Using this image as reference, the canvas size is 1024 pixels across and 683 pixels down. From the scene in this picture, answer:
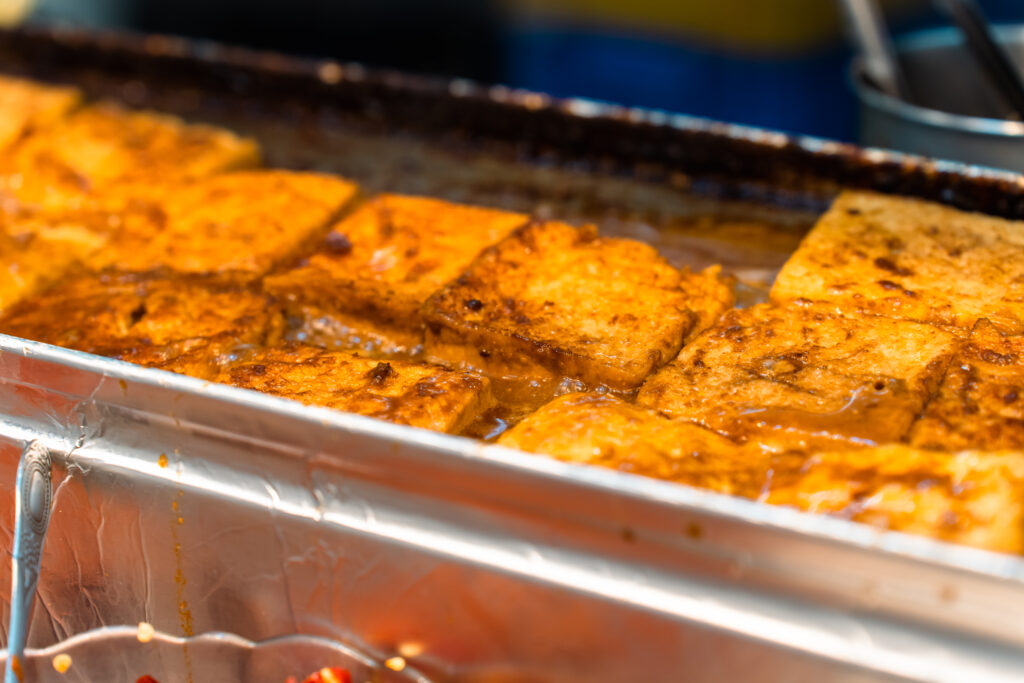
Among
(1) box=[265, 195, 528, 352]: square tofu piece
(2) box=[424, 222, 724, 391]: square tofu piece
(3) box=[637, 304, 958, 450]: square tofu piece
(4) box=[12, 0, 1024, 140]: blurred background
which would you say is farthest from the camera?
(4) box=[12, 0, 1024, 140]: blurred background

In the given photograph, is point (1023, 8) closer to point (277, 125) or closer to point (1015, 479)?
point (277, 125)

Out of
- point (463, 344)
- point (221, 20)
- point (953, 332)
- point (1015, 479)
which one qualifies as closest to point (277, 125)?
point (463, 344)

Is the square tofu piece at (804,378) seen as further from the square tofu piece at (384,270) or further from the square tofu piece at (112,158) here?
the square tofu piece at (112,158)

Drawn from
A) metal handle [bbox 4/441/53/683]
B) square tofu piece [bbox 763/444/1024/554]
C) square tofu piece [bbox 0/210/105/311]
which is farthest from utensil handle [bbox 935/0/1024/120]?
square tofu piece [bbox 0/210/105/311]

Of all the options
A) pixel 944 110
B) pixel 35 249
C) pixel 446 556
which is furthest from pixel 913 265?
pixel 35 249

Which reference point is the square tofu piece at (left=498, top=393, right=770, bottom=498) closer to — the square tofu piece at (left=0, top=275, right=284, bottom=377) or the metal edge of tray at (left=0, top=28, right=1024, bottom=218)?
the square tofu piece at (left=0, top=275, right=284, bottom=377)

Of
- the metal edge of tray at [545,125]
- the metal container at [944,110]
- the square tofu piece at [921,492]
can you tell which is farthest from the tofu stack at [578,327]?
the metal container at [944,110]
